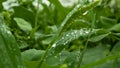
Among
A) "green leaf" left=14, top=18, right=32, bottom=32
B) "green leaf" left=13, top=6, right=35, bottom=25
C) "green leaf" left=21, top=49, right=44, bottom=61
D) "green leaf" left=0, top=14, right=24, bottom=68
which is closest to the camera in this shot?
"green leaf" left=0, top=14, right=24, bottom=68

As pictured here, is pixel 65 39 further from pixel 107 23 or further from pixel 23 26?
pixel 107 23

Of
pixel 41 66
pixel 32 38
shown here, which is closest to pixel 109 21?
pixel 32 38

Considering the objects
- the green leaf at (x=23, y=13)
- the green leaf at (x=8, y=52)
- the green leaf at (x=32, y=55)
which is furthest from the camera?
the green leaf at (x=23, y=13)

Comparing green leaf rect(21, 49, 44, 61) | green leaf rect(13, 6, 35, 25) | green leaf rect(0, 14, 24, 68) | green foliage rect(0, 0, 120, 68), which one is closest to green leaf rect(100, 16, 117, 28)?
green foliage rect(0, 0, 120, 68)

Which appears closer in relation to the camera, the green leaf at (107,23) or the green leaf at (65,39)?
the green leaf at (65,39)

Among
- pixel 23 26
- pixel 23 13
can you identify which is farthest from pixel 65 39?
pixel 23 13

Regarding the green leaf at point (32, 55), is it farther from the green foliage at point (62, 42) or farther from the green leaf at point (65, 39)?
the green leaf at point (65, 39)

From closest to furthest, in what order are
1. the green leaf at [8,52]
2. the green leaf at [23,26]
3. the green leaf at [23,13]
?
the green leaf at [8,52] → the green leaf at [23,26] → the green leaf at [23,13]

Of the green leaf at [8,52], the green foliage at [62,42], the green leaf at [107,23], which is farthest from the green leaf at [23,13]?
the green leaf at [8,52]

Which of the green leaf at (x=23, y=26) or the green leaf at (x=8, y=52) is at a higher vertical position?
the green leaf at (x=8, y=52)

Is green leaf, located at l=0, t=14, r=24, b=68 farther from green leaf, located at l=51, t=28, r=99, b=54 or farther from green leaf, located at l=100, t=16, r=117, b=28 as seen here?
green leaf, located at l=100, t=16, r=117, b=28
